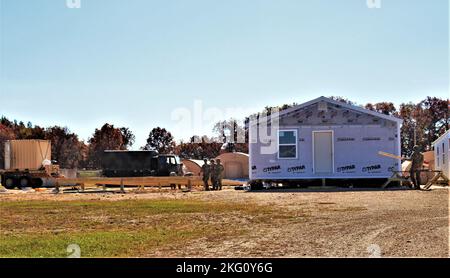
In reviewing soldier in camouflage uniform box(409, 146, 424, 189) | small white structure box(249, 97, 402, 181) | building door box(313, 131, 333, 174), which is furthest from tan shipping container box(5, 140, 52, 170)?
soldier in camouflage uniform box(409, 146, 424, 189)

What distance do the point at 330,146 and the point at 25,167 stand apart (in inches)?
729

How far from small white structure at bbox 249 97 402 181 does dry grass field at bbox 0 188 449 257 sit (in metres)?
10.6

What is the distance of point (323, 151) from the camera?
26234 mm

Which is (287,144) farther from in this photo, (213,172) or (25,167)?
(25,167)

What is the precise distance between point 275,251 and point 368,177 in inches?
758

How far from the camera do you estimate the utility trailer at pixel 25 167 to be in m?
34.6

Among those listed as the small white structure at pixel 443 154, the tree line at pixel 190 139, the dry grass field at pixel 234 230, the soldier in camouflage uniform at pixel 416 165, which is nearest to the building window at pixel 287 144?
the soldier in camouflage uniform at pixel 416 165

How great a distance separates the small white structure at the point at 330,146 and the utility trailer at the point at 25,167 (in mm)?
14703

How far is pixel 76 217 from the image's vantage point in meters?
12.9

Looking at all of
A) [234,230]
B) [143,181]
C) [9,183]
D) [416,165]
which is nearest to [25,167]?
[9,183]

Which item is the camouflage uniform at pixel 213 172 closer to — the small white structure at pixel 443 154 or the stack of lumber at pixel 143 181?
the stack of lumber at pixel 143 181

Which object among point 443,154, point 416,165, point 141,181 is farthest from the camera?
point 443,154
